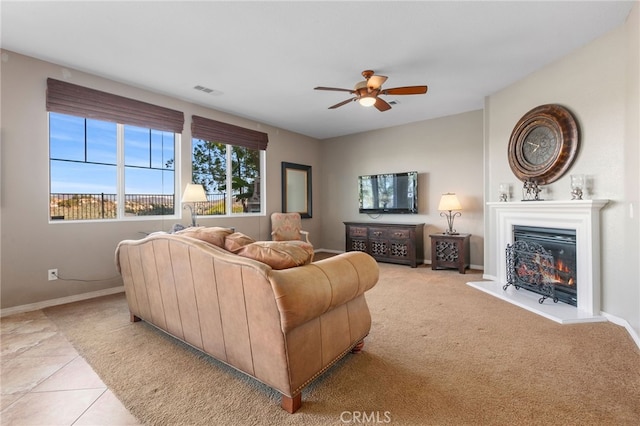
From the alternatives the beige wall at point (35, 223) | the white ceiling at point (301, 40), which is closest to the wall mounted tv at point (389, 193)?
the white ceiling at point (301, 40)

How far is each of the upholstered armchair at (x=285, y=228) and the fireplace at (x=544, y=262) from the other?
3181mm

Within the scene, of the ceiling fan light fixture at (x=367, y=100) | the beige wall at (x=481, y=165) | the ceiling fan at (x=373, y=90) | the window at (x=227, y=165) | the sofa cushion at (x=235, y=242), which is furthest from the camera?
the window at (x=227, y=165)

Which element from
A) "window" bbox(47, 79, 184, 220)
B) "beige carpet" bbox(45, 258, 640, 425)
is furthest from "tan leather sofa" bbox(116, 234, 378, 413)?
"window" bbox(47, 79, 184, 220)

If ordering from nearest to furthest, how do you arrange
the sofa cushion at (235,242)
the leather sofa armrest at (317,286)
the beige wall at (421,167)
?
1. the leather sofa armrest at (317,286)
2. the sofa cushion at (235,242)
3. the beige wall at (421,167)

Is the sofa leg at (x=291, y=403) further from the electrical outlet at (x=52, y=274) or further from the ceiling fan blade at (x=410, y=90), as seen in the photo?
the electrical outlet at (x=52, y=274)

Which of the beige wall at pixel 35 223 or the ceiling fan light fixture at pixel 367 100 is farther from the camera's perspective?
the ceiling fan light fixture at pixel 367 100

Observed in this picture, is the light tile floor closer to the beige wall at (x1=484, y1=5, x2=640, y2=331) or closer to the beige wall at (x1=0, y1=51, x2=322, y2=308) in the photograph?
the beige wall at (x1=0, y1=51, x2=322, y2=308)

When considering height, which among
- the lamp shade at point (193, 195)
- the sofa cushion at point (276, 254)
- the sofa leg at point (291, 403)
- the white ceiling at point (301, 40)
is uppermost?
the white ceiling at point (301, 40)

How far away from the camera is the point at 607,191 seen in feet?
8.69

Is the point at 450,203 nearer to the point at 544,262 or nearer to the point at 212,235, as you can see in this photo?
the point at 544,262

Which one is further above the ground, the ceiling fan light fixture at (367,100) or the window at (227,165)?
the ceiling fan light fixture at (367,100)

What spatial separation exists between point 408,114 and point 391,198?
59.7 inches

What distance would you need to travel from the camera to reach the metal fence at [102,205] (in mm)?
3206

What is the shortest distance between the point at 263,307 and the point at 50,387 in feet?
4.70
